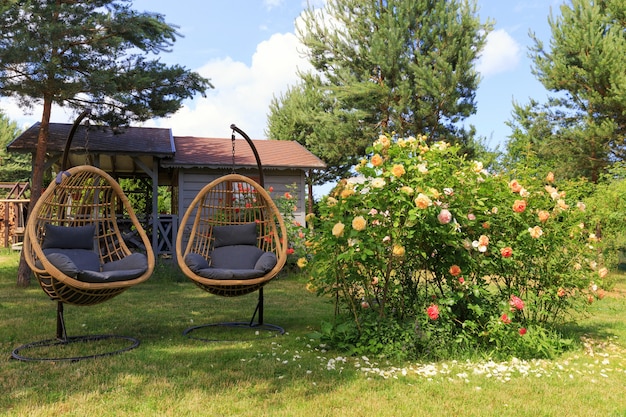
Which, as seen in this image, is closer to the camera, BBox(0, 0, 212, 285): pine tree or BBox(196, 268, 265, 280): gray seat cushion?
BBox(196, 268, 265, 280): gray seat cushion

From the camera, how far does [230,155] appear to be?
1202 cm

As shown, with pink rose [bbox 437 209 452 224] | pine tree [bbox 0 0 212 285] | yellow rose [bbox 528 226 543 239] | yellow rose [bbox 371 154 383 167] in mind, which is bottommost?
yellow rose [bbox 528 226 543 239]

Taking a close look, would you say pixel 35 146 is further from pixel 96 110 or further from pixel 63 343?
pixel 63 343

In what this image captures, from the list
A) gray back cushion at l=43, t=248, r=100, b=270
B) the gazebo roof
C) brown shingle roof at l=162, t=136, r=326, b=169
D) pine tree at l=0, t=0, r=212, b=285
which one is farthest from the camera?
brown shingle roof at l=162, t=136, r=326, b=169

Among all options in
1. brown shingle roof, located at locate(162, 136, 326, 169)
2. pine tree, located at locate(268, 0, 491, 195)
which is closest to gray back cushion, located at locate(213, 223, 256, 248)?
brown shingle roof, located at locate(162, 136, 326, 169)

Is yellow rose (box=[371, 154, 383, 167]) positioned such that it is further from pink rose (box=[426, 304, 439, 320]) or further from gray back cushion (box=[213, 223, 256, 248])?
gray back cushion (box=[213, 223, 256, 248])

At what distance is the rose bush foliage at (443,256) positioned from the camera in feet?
12.5

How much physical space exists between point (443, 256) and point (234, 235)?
2.31m

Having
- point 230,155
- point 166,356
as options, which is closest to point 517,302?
point 166,356

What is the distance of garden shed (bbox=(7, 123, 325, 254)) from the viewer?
995 cm

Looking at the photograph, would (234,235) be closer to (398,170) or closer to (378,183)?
(378,183)

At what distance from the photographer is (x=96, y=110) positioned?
346 inches

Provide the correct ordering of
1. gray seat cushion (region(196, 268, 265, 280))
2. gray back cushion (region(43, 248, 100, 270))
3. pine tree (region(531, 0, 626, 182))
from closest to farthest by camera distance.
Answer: gray seat cushion (region(196, 268, 265, 280)) → gray back cushion (region(43, 248, 100, 270)) → pine tree (region(531, 0, 626, 182))

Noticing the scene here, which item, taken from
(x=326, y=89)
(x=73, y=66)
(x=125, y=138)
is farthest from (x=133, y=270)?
(x=326, y=89)
